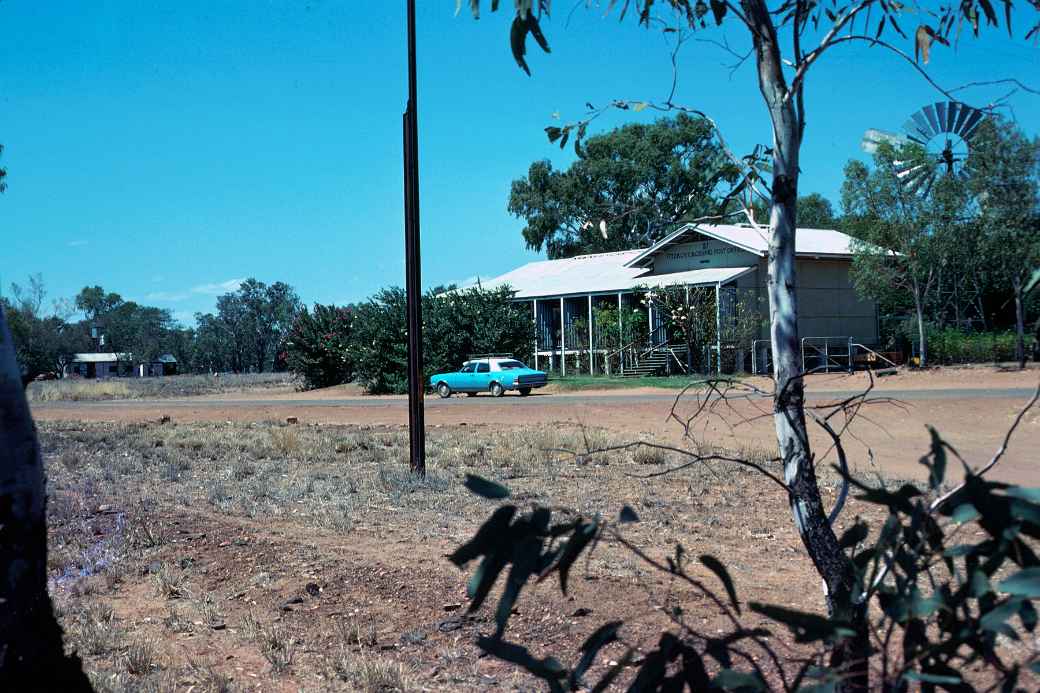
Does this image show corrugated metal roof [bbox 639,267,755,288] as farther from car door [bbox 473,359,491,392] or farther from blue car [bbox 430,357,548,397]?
car door [bbox 473,359,491,392]

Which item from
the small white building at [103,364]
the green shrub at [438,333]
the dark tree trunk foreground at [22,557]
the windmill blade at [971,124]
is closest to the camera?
the dark tree trunk foreground at [22,557]

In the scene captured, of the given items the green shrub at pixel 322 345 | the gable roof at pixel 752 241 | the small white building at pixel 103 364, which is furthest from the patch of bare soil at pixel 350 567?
the small white building at pixel 103 364

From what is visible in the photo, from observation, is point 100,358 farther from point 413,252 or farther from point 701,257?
point 413,252

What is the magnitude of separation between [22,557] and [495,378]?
3030 cm

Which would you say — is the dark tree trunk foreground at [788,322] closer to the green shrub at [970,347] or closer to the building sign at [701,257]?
the green shrub at [970,347]

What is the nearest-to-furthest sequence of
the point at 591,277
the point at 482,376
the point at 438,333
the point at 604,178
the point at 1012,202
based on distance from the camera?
the point at 1012,202, the point at 482,376, the point at 438,333, the point at 591,277, the point at 604,178

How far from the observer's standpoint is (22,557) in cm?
289

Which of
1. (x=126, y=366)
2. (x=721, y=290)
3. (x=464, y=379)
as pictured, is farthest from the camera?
(x=126, y=366)

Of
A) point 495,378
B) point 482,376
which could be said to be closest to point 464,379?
point 482,376

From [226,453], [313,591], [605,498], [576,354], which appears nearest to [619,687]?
[313,591]

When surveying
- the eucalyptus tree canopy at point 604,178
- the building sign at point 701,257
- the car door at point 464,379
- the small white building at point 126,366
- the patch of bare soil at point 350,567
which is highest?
the eucalyptus tree canopy at point 604,178

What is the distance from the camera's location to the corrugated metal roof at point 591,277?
1467 inches

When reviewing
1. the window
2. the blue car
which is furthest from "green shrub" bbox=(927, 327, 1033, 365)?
the window

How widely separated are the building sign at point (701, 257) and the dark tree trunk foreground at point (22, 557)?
3526cm
